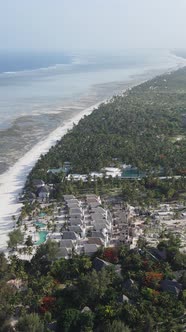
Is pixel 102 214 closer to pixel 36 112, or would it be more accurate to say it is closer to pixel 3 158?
pixel 3 158

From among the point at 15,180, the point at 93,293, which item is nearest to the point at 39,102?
the point at 15,180

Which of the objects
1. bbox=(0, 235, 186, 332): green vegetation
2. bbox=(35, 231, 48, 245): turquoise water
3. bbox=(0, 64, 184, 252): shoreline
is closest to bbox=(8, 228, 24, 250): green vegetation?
bbox=(0, 64, 184, 252): shoreline

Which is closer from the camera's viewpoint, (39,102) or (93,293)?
(93,293)

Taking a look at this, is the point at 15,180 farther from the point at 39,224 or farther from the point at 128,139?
the point at 128,139

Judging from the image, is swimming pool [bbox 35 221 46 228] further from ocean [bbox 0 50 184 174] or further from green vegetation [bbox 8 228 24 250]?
ocean [bbox 0 50 184 174]

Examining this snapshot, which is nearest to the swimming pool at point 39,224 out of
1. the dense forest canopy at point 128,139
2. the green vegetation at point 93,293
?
the green vegetation at point 93,293

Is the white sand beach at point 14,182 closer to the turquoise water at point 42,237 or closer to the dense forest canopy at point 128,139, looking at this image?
the dense forest canopy at point 128,139

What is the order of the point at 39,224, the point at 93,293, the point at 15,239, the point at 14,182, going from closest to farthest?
the point at 93,293 < the point at 15,239 < the point at 39,224 < the point at 14,182

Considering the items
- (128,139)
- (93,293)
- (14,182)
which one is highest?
(128,139)
